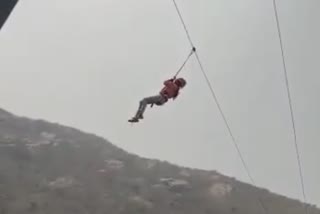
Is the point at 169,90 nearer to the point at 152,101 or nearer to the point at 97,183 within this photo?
the point at 152,101

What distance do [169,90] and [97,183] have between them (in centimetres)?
5487

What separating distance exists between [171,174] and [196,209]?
54.6 ft

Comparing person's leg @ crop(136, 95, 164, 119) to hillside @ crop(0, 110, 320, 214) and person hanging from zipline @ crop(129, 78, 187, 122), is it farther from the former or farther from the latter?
hillside @ crop(0, 110, 320, 214)

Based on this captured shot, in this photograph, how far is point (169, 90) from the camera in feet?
44.6

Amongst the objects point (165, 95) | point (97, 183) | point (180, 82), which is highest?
point (180, 82)

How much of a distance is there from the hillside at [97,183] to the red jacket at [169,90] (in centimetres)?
3973

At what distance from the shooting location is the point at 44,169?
223 ft

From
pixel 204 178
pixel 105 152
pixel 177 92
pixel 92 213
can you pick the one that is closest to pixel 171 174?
pixel 204 178

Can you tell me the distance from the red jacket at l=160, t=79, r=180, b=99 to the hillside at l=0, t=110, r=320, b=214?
39728 millimetres

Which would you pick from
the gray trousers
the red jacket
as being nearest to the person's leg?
the gray trousers

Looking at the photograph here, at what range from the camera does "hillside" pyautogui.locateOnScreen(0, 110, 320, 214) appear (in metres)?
57.6

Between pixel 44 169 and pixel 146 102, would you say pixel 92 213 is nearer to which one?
pixel 44 169

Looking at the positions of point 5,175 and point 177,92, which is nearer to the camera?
point 177,92

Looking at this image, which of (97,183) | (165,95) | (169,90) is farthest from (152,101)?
(97,183)
